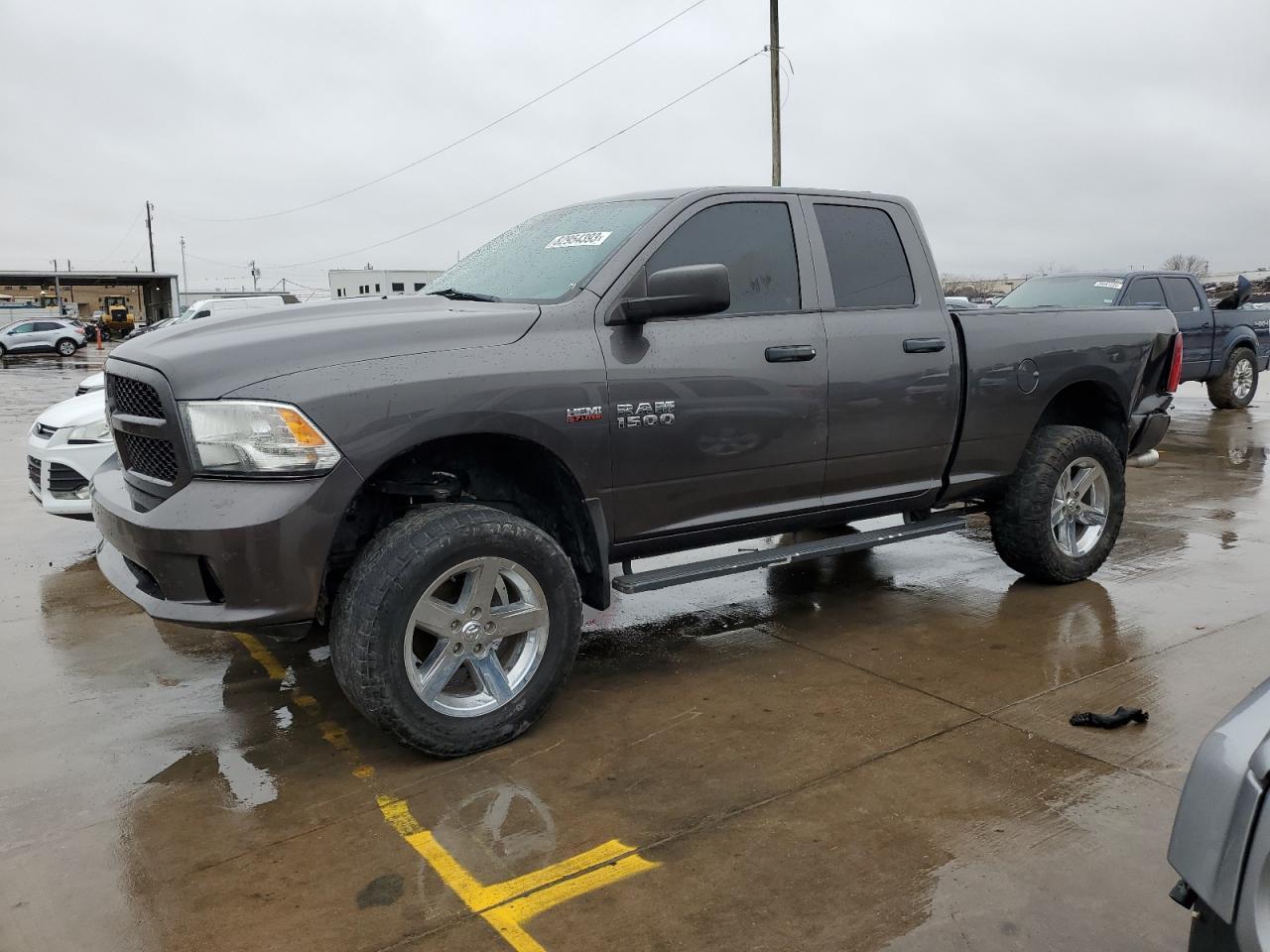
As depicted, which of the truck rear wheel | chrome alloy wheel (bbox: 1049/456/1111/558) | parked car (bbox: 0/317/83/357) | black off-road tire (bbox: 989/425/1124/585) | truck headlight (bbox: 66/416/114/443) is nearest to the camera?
the truck rear wheel

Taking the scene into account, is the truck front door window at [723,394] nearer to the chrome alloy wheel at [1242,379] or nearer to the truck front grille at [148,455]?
the truck front grille at [148,455]

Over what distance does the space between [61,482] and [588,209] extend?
13.0ft

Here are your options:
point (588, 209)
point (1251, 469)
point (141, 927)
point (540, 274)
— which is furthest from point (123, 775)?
point (1251, 469)

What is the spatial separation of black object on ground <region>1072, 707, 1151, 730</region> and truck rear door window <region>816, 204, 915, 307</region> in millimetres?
1988

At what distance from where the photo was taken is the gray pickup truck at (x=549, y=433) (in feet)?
11.0

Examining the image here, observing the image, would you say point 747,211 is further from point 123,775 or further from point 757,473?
point 123,775

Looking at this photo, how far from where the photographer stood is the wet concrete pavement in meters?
2.73

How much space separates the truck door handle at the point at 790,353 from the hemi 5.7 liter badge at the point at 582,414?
845mm

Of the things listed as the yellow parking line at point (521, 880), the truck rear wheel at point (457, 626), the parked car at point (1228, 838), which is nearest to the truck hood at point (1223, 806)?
the parked car at point (1228, 838)

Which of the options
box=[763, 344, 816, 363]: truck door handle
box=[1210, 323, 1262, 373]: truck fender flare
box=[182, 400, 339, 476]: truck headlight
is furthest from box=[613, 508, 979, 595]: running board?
box=[1210, 323, 1262, 373]: truck fender flare

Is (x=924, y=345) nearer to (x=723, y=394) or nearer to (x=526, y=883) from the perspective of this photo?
(x=723, y=394)

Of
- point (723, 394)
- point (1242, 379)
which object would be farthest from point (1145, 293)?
point (723, 394)

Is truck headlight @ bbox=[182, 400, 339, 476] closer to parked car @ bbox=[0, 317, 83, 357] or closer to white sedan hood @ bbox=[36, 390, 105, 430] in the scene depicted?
white sedan hood @ bbox=[36, 390, 105, 430]

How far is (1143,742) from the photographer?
368 cm
